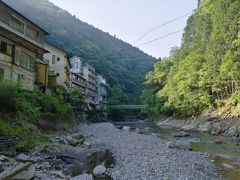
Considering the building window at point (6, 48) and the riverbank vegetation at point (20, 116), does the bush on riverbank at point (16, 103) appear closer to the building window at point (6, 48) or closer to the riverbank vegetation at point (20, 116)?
the riverbank vegetation at point (20, 116)

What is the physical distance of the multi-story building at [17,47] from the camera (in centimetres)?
2614

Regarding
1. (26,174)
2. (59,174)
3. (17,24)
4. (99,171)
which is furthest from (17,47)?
(26,174)

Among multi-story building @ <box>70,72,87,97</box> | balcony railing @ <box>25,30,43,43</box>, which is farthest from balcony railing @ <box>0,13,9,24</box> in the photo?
multi-story building @ <box>70,72,87,97</box>

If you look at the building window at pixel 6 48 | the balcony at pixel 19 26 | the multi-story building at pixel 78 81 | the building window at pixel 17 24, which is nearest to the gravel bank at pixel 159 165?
the building window at pixel 6 48

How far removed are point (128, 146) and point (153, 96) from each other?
54.3m

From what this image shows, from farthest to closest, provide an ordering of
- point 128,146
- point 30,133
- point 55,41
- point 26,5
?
1. point 26,5
2. point 55,41
3. point 128,146
4. point 30,133

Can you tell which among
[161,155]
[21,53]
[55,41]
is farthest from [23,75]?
[55,41]

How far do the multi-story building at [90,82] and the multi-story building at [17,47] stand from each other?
54035 millimetres

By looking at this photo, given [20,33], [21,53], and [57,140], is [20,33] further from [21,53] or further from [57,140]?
[57,140]

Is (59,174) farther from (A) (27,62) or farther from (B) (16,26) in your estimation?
(B) (16,26)

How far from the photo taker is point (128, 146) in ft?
78.2

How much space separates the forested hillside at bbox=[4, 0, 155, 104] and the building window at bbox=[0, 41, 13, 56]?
71.1 m

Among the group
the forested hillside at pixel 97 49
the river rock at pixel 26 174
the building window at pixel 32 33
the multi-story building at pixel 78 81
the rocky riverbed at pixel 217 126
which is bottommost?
the river rock at pixel 26 174

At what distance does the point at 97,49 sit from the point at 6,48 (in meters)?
97.3
